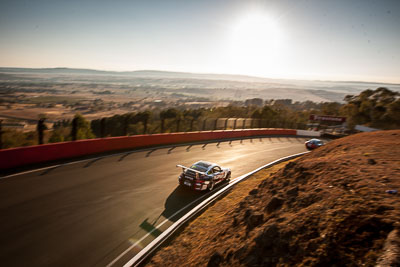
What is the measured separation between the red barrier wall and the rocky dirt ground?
30.0 ft

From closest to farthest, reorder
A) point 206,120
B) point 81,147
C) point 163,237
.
Result: point 163,237
point 81,147
point 206,120

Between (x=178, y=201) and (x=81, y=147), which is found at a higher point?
(x=81, y=147)

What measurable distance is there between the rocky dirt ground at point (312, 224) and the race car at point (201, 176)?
240 cm

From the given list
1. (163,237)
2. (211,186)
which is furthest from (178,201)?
(163,237)

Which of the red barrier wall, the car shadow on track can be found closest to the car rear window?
the car shadow on track

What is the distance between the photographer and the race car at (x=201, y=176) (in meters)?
9.87

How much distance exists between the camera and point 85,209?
7.77 metres

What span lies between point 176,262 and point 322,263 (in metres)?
3.23

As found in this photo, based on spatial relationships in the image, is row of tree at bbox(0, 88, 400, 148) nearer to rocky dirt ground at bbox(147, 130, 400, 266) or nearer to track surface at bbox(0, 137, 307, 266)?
track surface at bbox(0, 137, 307, 266)

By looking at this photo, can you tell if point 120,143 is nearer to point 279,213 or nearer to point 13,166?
point 13,166

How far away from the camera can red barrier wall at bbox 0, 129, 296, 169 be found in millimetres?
10852

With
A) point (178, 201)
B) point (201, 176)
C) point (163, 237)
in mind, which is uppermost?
point (201, 176)

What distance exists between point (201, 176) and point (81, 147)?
8095mm

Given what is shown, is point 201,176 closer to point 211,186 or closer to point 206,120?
point 211,186
